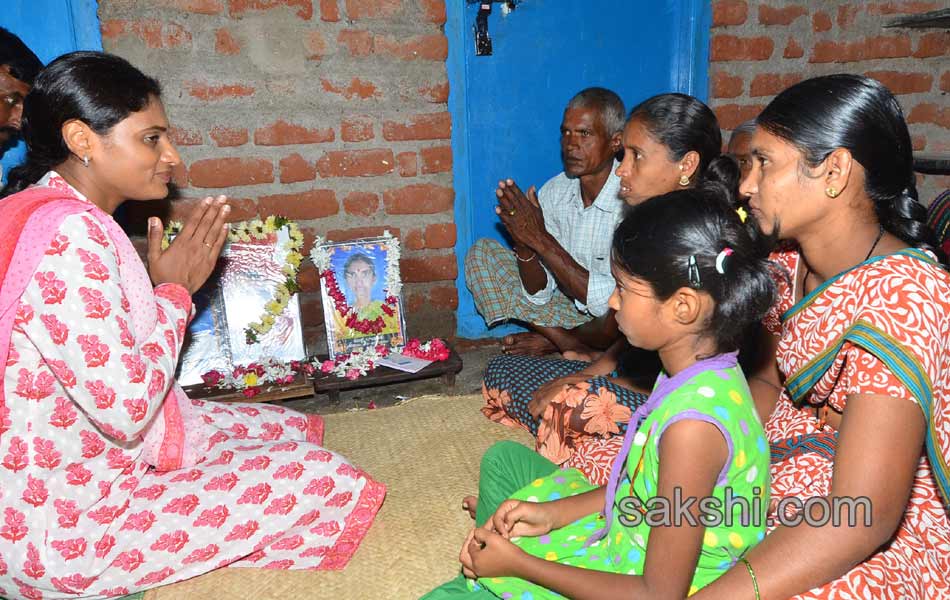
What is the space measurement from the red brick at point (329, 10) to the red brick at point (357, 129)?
442 mm

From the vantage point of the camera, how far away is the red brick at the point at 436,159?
3.43 meters

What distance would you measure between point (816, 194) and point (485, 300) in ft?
7.13

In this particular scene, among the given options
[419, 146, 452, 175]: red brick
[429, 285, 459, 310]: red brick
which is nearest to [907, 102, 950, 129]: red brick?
[419, 146, 452, 175]: red brick

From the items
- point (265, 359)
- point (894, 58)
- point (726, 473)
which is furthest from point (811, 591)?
point (894, 58)

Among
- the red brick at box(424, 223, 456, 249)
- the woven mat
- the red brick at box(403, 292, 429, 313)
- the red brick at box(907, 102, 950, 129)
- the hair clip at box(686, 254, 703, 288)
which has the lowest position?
the woven mat

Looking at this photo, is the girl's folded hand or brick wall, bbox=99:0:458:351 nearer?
the girl's folded hand

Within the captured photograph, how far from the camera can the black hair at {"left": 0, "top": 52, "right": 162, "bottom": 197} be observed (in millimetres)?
1883

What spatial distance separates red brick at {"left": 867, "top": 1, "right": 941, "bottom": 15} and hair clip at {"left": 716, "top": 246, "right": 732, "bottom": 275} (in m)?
3.21

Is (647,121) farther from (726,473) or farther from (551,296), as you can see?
(726,473)

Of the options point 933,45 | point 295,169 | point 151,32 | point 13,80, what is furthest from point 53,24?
point 933,45

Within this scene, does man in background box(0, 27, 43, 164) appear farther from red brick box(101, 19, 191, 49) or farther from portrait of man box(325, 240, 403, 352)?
portrait of man box(325, 240, 403, 352)

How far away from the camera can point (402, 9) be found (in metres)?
3.22

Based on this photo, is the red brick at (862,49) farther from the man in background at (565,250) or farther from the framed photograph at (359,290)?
the framed photograph at (359,290)

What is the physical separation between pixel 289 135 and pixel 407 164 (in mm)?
567
